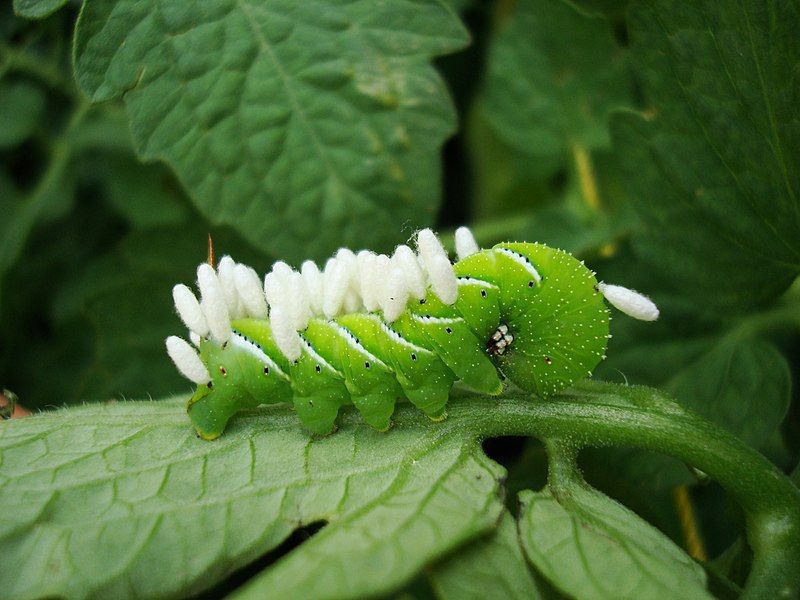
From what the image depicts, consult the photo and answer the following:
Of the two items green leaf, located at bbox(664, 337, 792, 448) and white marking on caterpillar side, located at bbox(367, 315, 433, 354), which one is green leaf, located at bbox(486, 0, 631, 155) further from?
white marking on caterpillar side, located at bbox(367, 315, 433, 354)

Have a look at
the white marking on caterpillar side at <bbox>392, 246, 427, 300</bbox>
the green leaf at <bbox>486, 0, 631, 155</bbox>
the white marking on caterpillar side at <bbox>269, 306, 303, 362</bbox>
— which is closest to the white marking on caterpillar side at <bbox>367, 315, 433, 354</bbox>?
the white marking on caterpillar side at <bbox>392, 246, 427, 300</bbox>

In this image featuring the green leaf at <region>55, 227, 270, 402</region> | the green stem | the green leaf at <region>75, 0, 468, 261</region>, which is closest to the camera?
the green stem

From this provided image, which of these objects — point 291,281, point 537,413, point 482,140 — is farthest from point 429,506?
point 482,140

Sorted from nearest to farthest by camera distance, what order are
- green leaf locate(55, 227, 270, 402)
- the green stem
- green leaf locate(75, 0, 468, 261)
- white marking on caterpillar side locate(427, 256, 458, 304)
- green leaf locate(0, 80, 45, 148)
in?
the green stem
white marking on caterpillar side locate(427, 256, 458, 304)
green leaf locate(75, 0, 468, 261)
green leaf locate(55, 227, 270, 402)
green leaf locate(0, 80, 45, 148)

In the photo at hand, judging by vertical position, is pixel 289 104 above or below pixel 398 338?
above

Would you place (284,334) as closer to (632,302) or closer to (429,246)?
(429,246)

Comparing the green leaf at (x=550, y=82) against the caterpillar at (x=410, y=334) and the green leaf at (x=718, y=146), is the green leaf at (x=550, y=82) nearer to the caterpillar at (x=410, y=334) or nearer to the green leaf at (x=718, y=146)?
the green leaf at (x=718, y=146)

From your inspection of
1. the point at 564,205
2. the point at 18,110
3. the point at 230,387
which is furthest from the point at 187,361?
the point at 564,205
